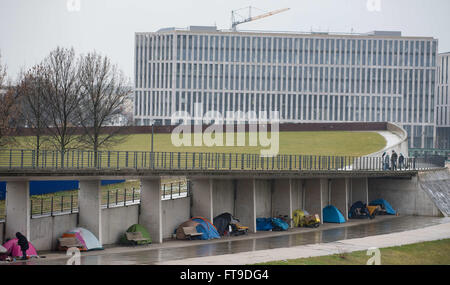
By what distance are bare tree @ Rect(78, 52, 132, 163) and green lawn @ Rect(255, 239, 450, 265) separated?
23084 mm

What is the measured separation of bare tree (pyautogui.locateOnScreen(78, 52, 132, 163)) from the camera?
50.4 metres

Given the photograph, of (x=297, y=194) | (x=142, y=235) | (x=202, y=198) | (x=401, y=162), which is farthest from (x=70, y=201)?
(x=401, y=162)

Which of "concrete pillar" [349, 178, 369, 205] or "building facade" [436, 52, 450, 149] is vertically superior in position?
"building facade" [436, 52, 450, 149]

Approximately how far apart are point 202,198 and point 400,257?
15.4 m

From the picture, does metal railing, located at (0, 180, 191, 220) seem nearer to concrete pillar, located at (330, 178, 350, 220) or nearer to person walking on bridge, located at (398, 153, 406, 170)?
concrete pillar, located at (330, 178, 350, 220)

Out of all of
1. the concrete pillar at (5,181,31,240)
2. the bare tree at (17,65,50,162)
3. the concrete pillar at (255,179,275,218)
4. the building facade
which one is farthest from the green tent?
the building facade

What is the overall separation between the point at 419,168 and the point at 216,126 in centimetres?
3830

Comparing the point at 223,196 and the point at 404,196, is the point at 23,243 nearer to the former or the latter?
the point at 223,196

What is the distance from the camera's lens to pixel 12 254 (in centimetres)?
2975

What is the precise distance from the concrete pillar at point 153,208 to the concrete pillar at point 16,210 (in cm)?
909

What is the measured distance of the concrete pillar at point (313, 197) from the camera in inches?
2109

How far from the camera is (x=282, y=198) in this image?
50.9m
